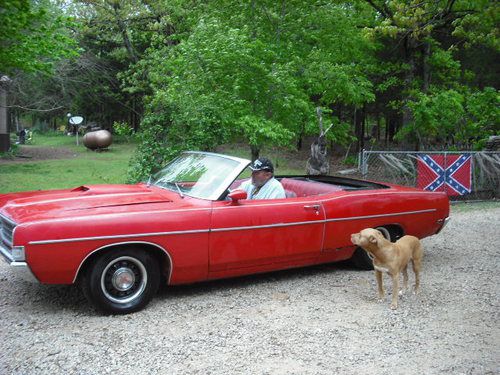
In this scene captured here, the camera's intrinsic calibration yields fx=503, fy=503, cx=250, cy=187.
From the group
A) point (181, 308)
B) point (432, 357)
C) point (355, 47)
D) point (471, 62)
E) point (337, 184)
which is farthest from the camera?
point (471, 62)

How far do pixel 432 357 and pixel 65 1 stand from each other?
2290 centimetres

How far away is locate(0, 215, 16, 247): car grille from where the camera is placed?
14.8 feet

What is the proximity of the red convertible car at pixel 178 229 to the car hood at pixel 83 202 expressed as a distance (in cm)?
1

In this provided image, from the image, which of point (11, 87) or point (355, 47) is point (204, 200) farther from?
point (11, 87)

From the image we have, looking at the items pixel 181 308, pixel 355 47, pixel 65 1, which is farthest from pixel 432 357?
pixel 65 1

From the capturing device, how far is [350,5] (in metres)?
19.0

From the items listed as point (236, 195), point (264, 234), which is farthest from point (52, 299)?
point (264, 234)

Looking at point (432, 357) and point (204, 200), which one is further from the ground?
point (204, 200)

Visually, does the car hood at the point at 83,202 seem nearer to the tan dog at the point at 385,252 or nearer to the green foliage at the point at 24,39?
the tan dog at the point at 385,252

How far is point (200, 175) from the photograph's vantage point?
566cm

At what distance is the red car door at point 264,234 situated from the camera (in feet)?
16.7

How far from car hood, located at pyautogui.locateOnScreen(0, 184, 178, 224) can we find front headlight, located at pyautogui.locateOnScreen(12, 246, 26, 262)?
0.85ft

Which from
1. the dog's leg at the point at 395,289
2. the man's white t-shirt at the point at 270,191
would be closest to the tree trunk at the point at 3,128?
the man's white t-shirt at the point at 270,191

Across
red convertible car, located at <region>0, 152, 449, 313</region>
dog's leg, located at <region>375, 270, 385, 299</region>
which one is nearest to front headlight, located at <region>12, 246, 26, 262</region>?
red convertible car, located at <region>0, 152, 449, 313</region>
